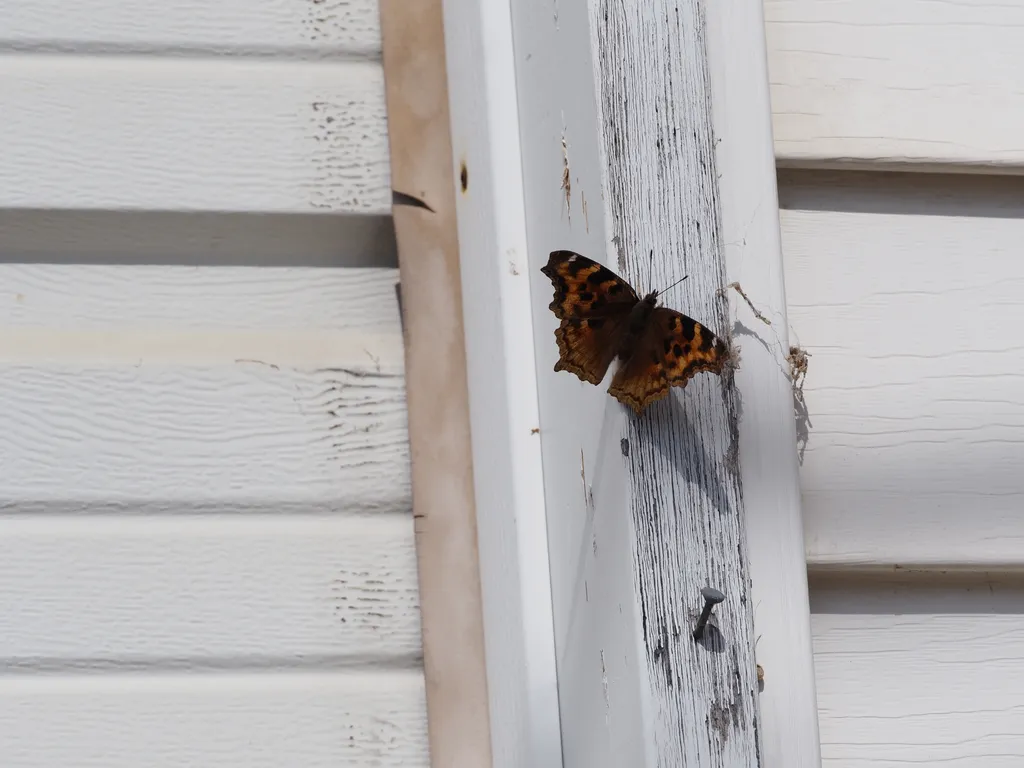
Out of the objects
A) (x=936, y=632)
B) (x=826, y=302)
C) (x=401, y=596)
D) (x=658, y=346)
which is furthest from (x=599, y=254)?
(x=936, y=632)

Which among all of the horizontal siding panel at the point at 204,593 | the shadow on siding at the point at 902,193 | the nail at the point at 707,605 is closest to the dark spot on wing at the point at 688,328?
the nail at the point at 707,605

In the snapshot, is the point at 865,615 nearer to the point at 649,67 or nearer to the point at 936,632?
the point at 936,632

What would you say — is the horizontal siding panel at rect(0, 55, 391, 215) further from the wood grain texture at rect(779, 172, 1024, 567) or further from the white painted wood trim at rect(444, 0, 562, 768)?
the wood grain texture at rect(779, 172, 1024, 567)

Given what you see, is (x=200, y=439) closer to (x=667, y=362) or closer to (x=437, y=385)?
(x=437, y=385)

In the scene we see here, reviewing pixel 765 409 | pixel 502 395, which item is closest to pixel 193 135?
pixel 502 395

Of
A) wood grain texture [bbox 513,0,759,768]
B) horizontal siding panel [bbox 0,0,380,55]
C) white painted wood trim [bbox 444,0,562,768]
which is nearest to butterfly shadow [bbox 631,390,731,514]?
wood grain texture [bbox 513,0,759,768]

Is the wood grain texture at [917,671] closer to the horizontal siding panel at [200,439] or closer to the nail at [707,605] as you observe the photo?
the nail at [707,605]
